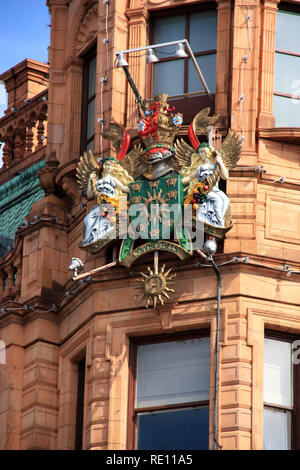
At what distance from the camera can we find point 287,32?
1697 inches

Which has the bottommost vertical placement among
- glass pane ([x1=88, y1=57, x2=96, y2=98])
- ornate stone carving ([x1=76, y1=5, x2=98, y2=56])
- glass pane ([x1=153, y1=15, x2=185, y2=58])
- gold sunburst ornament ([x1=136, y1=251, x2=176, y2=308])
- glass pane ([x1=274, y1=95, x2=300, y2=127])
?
gold sunburst ornament ([x1=136, y1=251, x2=176, y2=308])

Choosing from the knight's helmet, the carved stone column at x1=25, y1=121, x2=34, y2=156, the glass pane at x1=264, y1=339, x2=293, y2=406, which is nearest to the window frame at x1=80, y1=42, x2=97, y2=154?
the knight's helmet

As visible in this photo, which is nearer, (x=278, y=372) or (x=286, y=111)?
(x=278, y=372)

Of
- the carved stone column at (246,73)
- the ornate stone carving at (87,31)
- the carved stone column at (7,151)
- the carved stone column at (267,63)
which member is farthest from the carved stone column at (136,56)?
the carved stone column at (7,151)

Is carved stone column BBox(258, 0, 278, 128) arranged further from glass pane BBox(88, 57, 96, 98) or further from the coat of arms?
glass pane BBox(88, 57, 96, 98)

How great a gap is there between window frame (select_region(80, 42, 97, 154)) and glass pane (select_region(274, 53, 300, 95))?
4286 millimetres

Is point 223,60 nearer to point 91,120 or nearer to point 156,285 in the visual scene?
point 91,120

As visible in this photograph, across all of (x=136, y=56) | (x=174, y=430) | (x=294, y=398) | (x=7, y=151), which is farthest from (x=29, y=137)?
(x=294, y=398)

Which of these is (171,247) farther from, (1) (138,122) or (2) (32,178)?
(2) (32,178)

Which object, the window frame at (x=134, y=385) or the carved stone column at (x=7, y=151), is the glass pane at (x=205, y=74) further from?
the carved stone column at (x=7, y=151)

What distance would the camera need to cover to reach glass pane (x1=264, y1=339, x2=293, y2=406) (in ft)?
131

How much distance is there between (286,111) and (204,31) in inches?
100
